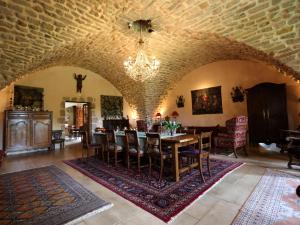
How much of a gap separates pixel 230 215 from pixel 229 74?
6.04 m

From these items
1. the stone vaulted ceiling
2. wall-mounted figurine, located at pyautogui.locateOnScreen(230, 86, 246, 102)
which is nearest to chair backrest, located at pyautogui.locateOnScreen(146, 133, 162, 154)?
the stone vaulted ceiling

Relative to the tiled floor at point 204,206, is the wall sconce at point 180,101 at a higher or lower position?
higher

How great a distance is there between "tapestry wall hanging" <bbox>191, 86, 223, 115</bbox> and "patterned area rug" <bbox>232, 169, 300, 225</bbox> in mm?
4549

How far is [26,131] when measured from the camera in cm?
605

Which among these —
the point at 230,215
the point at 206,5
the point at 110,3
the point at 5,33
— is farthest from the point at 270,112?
the point at 5,33

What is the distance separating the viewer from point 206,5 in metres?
3.27

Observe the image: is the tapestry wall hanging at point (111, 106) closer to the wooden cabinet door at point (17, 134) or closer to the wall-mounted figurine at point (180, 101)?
the wall-mounted figurine at point (180, 101)

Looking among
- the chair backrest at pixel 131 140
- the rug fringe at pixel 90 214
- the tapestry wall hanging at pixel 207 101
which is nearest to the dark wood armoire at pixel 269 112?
the tapestry wall hanging at pixel 207 101

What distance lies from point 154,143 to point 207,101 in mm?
5177

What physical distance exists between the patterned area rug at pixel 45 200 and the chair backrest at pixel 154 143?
4.05ft

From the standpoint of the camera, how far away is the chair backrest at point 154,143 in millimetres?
3034

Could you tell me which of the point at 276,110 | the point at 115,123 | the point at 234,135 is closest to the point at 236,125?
the point at 234,135

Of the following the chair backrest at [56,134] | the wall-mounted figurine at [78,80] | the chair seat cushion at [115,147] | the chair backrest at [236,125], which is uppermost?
the wall-mounted figurine at [78,80]

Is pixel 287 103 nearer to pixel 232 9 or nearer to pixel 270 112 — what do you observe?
pixel 270 112
